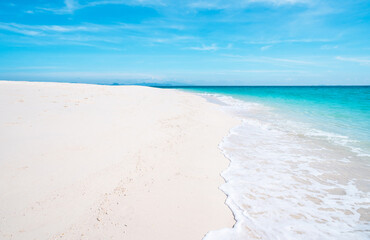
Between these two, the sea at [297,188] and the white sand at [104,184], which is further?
the sea at [297,188]

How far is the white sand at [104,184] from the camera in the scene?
2.70m

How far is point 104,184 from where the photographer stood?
11.9 ft

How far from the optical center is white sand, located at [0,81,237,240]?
8.87ft

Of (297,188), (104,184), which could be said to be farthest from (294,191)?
(104,184)

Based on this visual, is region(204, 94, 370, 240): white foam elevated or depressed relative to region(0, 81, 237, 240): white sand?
depressed

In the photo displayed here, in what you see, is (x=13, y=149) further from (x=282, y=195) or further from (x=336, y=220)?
(x=336, y=220)

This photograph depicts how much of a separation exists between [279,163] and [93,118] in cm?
688

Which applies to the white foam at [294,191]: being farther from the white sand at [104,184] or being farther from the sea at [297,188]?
the white sand at [104,184]

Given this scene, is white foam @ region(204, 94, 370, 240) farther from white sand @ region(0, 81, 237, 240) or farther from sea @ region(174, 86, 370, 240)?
white sand @ region(0, 81, 237, 240)

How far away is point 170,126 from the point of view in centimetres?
823

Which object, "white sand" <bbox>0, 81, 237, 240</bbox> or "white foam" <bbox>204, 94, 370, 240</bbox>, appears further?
"white foam" <bbox>204, 94, 370, 240</bbox>

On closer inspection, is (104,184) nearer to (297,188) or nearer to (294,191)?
(294,191)

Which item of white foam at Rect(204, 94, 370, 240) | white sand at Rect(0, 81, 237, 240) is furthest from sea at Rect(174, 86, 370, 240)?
white sand at Rect(0, 81, 237, 240)

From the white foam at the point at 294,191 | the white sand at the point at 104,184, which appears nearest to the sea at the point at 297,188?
the white foam at the point at 294,191
